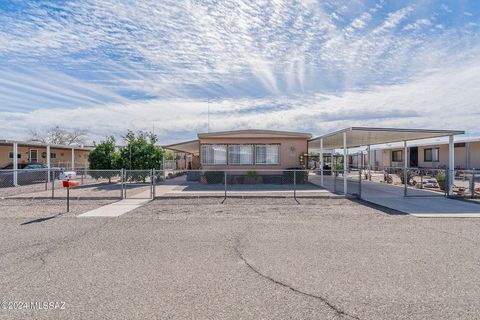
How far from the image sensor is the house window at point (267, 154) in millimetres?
19531

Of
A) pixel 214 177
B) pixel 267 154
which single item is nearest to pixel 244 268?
pixel 214 177

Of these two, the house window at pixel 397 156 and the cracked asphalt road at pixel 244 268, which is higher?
the house window at pixel 397 156

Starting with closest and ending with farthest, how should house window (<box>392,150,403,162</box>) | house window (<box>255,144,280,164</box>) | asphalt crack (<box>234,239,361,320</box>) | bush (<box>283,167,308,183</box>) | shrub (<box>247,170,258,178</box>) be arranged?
asphalt crack (<box>234,239,361,320</box>)
bush (<box>283,167,308,183</box>)
shrub (<box>247,170,258,178</box>)
house window (<box>255,144,280,164</box>)
house window (<box>392,150,403,162</box>)

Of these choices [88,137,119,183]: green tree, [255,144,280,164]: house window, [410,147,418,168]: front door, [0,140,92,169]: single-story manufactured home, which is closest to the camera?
[255,144,280,164]: house window

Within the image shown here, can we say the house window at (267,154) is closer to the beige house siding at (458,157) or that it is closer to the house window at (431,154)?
the beige house siding at (458,157)

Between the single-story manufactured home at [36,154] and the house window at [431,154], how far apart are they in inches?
1365

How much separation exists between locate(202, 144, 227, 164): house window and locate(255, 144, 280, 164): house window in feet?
7.01

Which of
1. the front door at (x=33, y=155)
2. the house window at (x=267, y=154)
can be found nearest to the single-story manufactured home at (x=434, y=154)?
the house window at (x=267, y=154)

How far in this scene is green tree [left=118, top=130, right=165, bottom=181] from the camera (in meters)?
19.8

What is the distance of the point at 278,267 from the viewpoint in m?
4.76

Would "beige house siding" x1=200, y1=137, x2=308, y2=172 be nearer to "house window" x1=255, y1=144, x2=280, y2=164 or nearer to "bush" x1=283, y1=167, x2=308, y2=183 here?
"house window" x1=255, y1=144, x2=280, y2=164

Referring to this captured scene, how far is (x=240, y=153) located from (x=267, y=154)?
1.75m

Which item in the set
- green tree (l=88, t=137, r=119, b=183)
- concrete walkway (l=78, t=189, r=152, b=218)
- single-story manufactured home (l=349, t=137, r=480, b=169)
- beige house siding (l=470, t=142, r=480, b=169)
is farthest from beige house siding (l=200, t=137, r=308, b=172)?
beige house siding (l=470, t=142, r=480, b=169)

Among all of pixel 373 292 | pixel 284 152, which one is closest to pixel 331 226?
pixel 373 292
